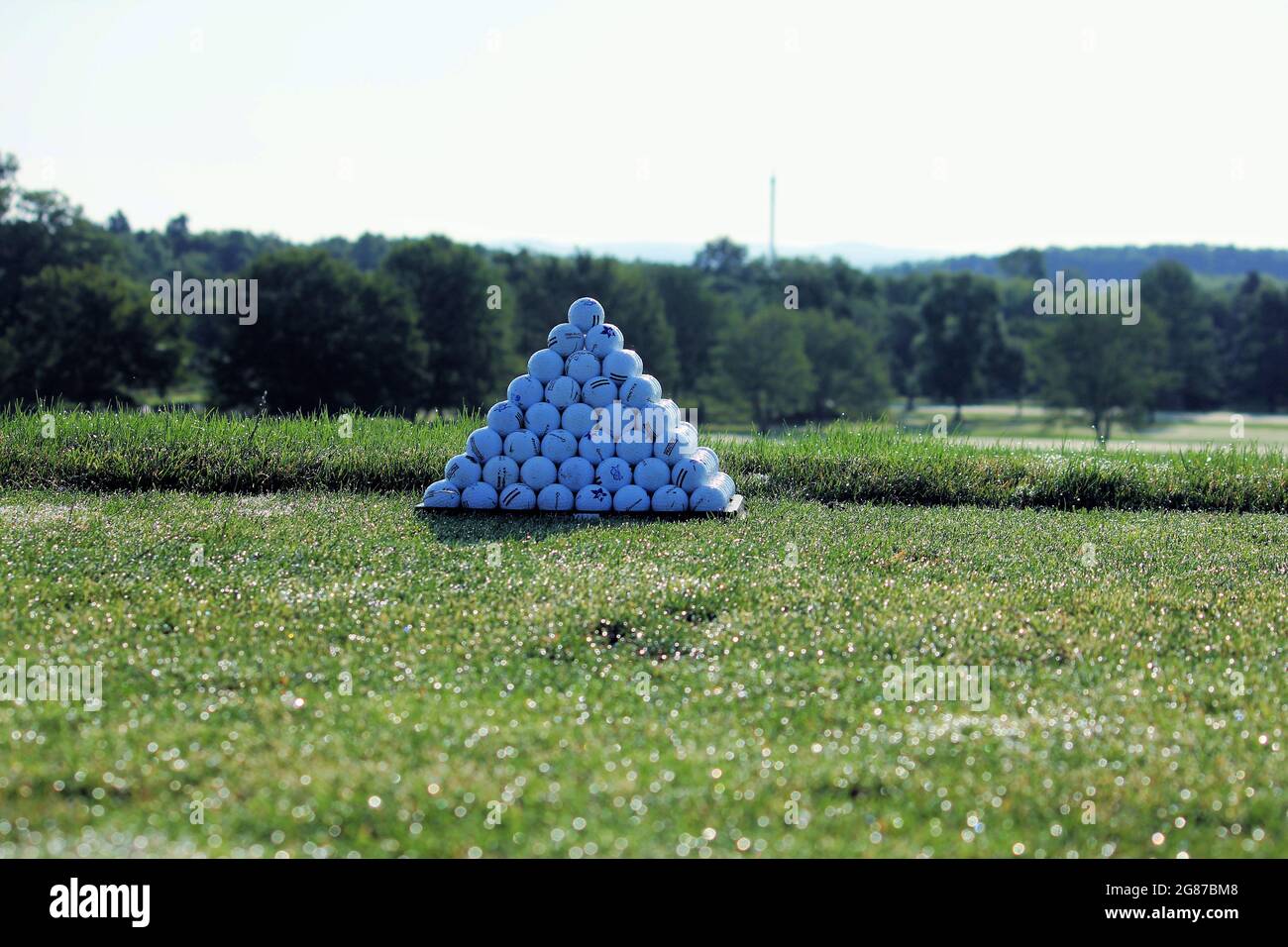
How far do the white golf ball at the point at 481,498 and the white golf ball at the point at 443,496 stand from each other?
0.35 feet

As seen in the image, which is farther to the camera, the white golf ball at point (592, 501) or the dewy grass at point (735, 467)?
the dewy grass at point (735, 467)

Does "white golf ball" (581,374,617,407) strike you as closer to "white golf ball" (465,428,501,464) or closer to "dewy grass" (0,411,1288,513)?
"white golf ball" (465,428,501,464)

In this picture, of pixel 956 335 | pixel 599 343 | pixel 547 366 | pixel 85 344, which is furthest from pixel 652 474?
pixel 956 335

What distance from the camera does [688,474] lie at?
12.9 metres

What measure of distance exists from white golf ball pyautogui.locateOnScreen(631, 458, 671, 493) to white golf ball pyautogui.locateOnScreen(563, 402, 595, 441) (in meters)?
0.75

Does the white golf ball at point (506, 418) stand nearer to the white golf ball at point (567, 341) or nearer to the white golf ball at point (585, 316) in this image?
the white golf ball at point (567, 341)

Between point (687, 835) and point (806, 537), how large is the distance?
669 centimetres

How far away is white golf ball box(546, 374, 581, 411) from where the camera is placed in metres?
13.0

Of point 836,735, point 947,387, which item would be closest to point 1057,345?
point 947,387

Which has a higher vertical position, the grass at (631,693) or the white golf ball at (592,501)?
the white golf ball at (592,501)

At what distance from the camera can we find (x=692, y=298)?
2872 inches

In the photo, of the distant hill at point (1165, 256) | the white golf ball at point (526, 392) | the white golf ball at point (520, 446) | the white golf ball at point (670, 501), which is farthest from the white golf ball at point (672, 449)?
the distant hill at point (1165, 256)

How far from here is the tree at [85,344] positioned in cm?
4666
